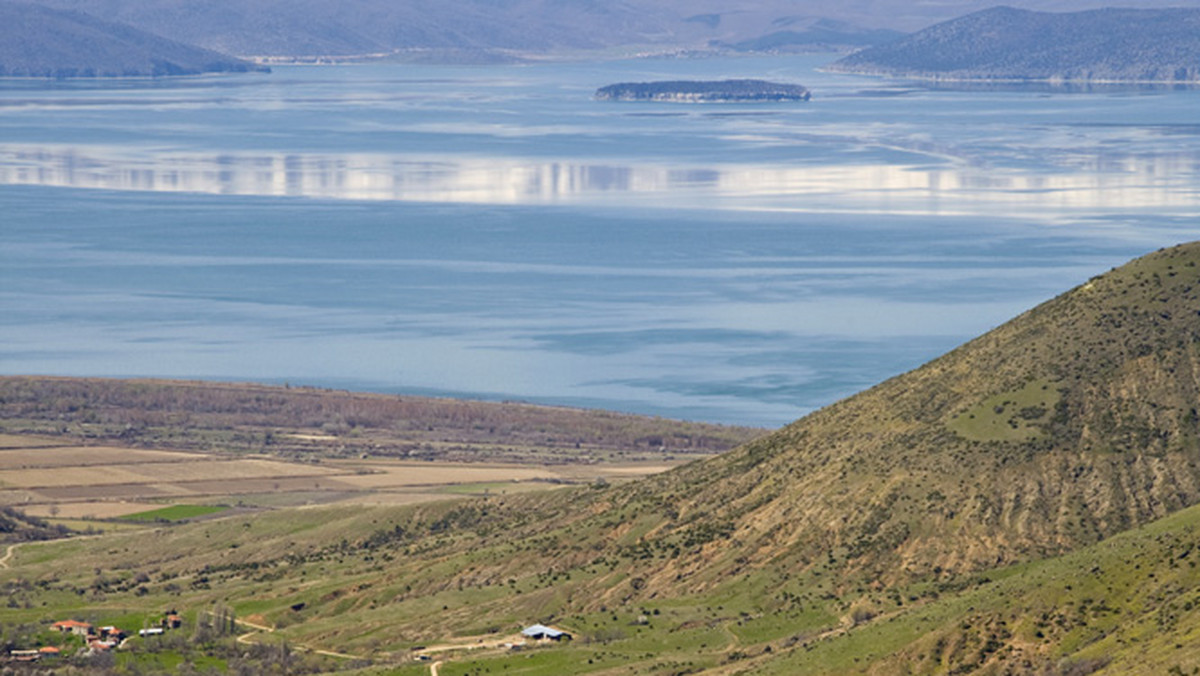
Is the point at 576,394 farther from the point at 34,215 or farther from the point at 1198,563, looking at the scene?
Result: the point at 34,215

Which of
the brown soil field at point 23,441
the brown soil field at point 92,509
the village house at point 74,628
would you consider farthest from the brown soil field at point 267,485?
the village house at point 74,628

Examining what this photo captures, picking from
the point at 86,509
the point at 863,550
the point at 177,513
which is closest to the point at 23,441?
the point at 86,509

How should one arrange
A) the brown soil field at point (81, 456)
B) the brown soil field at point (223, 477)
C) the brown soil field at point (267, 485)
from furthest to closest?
the brown soil field at point (81, 456) < the brown soil field at point (267, 485) < the brown soil field at point (223, 477)

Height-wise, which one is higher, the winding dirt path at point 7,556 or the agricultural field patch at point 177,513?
the winding dirt path at point 7,556

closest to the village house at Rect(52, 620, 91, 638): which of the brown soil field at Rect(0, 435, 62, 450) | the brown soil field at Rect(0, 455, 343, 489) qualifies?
the brown soil field at Rect(0, 455, 343, 489)

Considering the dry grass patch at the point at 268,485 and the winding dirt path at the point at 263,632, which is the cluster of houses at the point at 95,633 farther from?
the dry grass patch at the point at 268,485

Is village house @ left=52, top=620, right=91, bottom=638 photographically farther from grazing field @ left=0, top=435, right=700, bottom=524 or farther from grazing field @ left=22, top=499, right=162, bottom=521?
grazing field @ left=22, top=499, right=162, bottom=521
